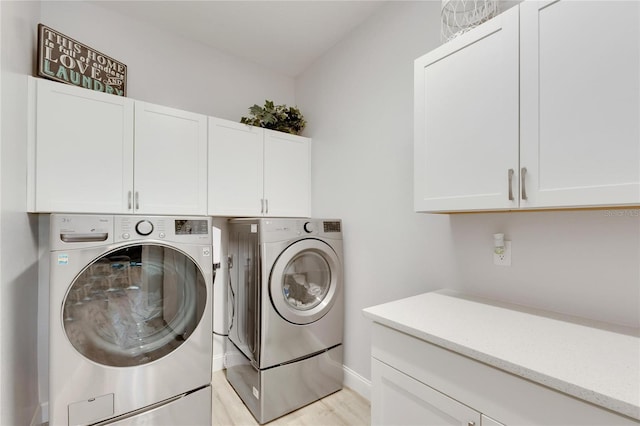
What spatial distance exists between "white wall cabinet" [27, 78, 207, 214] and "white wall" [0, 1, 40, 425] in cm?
9

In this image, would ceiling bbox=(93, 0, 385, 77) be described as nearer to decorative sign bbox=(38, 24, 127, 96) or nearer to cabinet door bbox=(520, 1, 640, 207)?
decorative sign bbox=(38, 24, 127, 96)

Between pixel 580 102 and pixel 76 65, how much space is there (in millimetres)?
2454

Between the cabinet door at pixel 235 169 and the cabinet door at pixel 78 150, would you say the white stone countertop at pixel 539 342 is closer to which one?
the cabinet door at pixel 235 169

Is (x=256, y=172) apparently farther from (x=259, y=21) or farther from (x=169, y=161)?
(x=259, y=21)

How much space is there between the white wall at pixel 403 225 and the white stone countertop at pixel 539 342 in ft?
0.42

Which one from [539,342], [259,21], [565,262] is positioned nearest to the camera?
[539,342]

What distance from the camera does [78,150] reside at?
158 cm

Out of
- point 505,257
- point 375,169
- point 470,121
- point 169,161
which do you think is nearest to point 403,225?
point 375,169

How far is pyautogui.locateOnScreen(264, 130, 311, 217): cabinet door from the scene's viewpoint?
233cm

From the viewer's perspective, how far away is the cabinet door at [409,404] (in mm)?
911

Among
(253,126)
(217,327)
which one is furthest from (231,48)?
(217,327)

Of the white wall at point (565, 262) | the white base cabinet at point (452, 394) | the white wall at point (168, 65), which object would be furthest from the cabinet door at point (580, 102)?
the white wall at point (168, 65)

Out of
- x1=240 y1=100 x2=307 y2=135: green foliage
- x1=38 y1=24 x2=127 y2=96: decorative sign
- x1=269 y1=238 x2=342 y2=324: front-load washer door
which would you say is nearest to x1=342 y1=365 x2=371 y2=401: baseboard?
x1=269 y1=238 x2=342 y2=324: front-load washer door

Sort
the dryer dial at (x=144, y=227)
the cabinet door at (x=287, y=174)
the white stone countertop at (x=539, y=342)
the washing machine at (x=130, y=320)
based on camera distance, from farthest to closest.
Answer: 1. the cabinet door at (x=287, y=174)
2. the dryer dial at (x=144, y=227)
3. the washing machine at (x=130, y=320)
4. the white stone countertop at (x=539, y=342)
